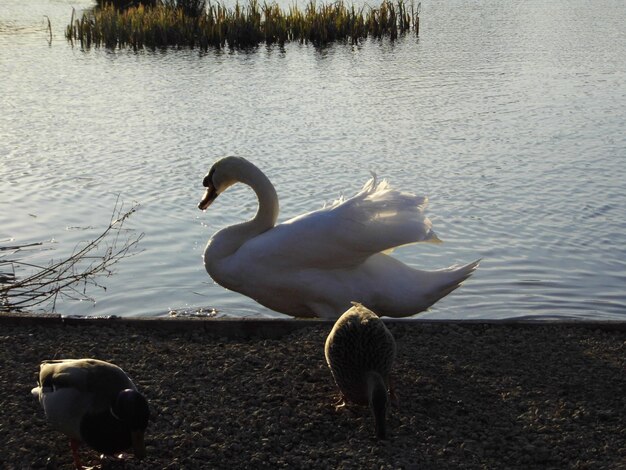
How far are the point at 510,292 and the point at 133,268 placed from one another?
11.0 ft

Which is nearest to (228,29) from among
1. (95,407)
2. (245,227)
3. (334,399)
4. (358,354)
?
(245,227)

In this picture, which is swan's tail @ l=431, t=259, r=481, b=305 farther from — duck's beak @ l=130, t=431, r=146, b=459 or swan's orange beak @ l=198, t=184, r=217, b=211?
duck's beak @ l=130, t=431, r=146, b=459

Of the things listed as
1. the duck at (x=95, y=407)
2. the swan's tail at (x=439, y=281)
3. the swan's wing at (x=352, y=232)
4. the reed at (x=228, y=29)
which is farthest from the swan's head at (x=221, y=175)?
the reed at (x=228, y=29)

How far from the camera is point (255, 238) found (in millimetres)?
6750

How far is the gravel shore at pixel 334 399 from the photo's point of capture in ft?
13.8

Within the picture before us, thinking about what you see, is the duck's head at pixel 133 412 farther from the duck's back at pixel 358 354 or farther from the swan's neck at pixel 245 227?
the swan's neck at pixel 245 227

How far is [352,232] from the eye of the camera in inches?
246

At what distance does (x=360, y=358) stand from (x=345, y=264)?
192 cm

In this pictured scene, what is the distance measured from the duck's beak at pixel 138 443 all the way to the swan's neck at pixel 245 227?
2823 mm

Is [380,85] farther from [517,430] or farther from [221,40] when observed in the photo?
[517,430]

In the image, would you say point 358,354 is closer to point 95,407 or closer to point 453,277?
point 95,407

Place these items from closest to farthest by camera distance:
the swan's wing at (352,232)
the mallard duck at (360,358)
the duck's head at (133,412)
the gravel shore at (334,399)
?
the duck's head at (133,412), the gravel shore at (334,399), the mallard duck at (360,358), the swan's wing at (352,232)

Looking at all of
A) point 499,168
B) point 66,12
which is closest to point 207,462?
point 499,168

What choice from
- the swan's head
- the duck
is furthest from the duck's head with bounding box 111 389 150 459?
the swan's head
